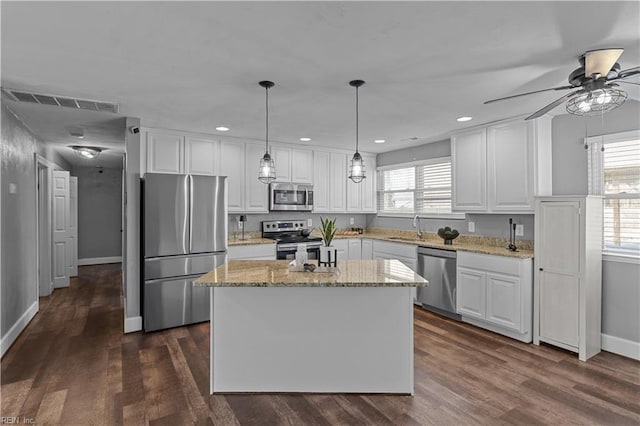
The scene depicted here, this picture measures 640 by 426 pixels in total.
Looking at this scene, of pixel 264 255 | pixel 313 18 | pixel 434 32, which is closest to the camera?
pixel 313 18

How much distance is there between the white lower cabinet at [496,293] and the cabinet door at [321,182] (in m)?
2.42

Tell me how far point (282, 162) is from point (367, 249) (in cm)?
198

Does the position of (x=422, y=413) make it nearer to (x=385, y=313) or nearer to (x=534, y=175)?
(x=385, y=313)

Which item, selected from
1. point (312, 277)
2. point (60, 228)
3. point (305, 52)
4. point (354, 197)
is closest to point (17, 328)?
point (60, 228)

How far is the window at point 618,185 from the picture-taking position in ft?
10.7

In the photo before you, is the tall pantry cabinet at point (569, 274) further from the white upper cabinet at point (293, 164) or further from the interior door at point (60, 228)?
the interior door at point (60, 228)

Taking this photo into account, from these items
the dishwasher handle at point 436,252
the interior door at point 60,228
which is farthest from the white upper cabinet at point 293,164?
the interior door at point 60,228

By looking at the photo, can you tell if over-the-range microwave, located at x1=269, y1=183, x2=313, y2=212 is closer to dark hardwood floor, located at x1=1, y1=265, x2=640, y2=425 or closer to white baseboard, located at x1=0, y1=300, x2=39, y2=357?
dark hardwood floor, located at x1=1, y1=265, x2=640, y2=425

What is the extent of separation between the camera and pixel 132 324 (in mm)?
3938

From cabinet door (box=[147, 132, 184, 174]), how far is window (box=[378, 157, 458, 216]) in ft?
11.3

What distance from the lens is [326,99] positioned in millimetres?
3281

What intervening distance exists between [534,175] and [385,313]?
2.46 m

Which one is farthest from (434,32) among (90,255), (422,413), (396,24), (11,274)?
(90,255)

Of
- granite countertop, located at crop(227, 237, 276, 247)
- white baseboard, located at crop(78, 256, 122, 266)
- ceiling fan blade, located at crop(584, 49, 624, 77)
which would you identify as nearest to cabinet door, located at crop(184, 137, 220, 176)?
granite countertop, located at crop(227, 237, 276, 247)
